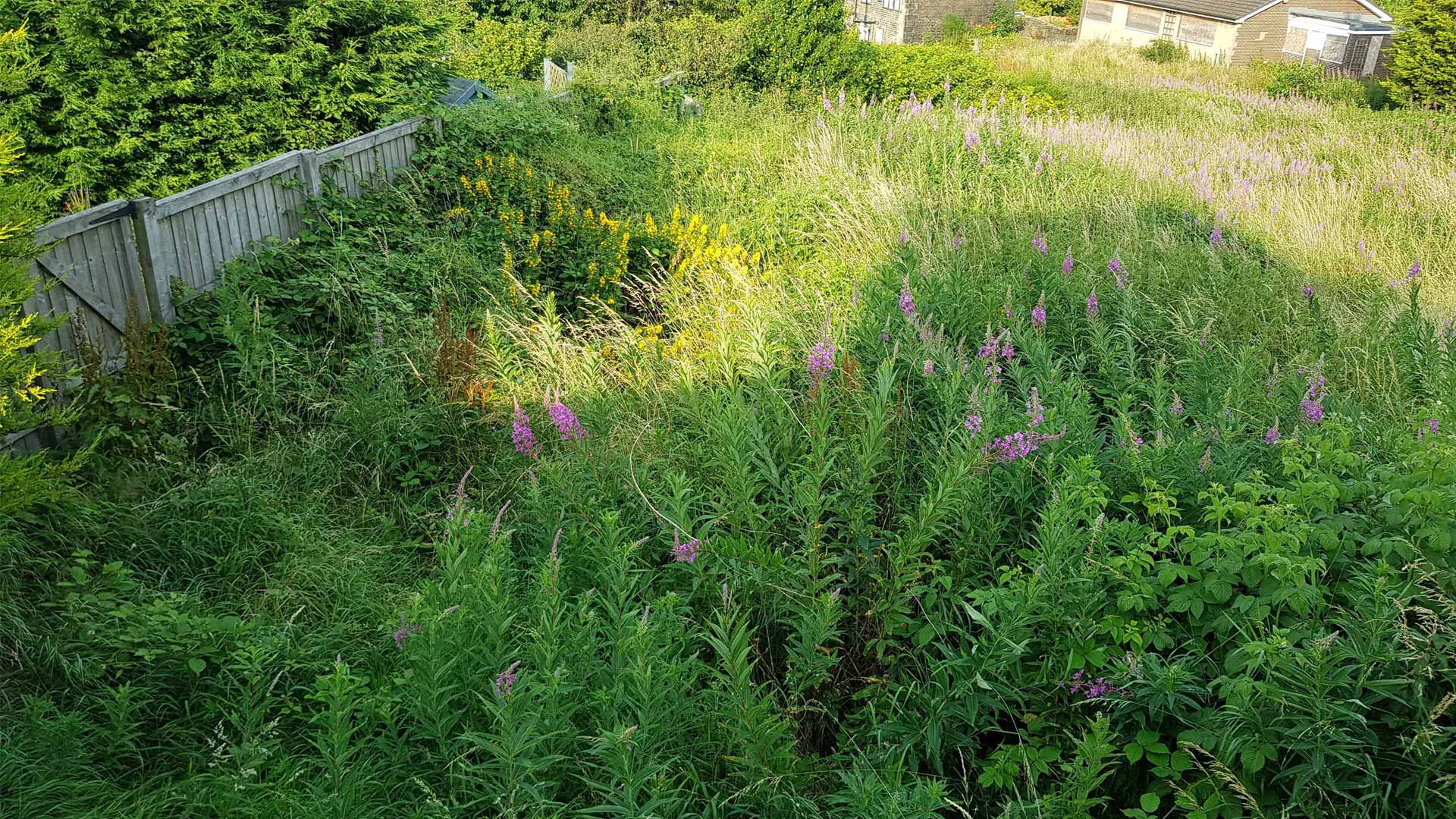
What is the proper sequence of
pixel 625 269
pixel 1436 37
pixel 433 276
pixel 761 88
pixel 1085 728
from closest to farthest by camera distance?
pixel 1085 728, pixel 433 276, pixel 625 269, pixel 761 88, pixel 1436 37

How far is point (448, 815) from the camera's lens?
222 centimetres

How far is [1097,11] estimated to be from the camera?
43250 mm

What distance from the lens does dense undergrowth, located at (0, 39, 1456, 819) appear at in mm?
2338

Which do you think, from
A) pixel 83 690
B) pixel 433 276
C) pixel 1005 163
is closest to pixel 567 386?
pixel 433 276

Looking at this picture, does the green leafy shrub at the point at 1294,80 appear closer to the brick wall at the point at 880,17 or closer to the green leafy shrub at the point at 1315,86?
the green leafy shrub at the point at 1315,86

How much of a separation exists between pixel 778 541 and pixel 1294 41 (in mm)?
41405

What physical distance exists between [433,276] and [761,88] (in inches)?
374

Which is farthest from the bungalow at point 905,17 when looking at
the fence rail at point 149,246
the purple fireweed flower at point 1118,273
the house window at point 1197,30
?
the fence rail at point 149,246

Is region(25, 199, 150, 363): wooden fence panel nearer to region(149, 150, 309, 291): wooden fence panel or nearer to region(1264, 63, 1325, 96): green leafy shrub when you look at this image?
region(149, 150, 309, 291): wooden fence panel

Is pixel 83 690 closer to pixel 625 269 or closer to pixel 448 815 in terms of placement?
pixel 448 815

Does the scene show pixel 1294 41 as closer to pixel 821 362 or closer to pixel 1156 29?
pixel 1156 29

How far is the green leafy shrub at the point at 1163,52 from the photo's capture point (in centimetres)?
3269

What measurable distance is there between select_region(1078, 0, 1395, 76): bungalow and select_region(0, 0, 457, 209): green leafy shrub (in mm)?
32858

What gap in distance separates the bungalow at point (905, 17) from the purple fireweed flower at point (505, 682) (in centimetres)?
4047
